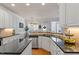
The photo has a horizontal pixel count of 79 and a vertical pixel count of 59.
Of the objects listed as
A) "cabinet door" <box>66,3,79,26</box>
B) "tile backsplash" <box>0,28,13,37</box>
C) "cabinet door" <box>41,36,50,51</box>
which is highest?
"cabinet door" <box>66,3,79,26</box>

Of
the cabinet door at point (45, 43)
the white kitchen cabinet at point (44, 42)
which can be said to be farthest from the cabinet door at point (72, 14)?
the cabinet door at point (45, 43)

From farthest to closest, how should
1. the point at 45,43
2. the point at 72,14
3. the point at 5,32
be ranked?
1. the point at 45,43
2. the point at 5,32
3. the point at 72,14

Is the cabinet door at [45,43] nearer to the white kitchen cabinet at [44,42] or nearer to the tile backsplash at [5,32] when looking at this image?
the white kitchen cabinet at [44,42]

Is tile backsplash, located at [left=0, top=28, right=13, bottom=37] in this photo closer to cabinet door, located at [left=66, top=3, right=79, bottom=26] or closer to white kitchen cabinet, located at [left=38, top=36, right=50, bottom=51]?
white kitchen cabinet, located at [left=38, top=36, right=50, bottom=51]

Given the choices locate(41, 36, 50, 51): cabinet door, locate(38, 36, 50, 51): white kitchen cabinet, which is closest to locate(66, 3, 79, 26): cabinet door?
locate(38, 36, 50, 51): white kitchen cabinet

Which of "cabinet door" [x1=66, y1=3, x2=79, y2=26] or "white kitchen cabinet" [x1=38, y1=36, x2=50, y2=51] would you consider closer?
"cabinet door" [x1=66, y1=3, x2=79, y2=26]

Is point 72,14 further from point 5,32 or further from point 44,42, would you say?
point 44,42

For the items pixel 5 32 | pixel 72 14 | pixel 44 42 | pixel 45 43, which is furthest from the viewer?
pixel 44 42

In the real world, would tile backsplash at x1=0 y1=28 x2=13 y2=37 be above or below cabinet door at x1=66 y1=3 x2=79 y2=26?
below

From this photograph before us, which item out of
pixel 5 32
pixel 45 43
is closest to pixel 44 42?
pixel 45 43

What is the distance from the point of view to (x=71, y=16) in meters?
2.85

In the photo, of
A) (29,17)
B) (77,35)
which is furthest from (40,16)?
(77,35)

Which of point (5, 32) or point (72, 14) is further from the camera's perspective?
point (5, 32)

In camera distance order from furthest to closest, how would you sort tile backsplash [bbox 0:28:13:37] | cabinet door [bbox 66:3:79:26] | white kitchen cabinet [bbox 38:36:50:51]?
white kitchen cabinet [bbox 38:36:50:51] < tile backsplash [bbox 0:28:13:37] < cabinet door [bbox 66:3:79:26]
